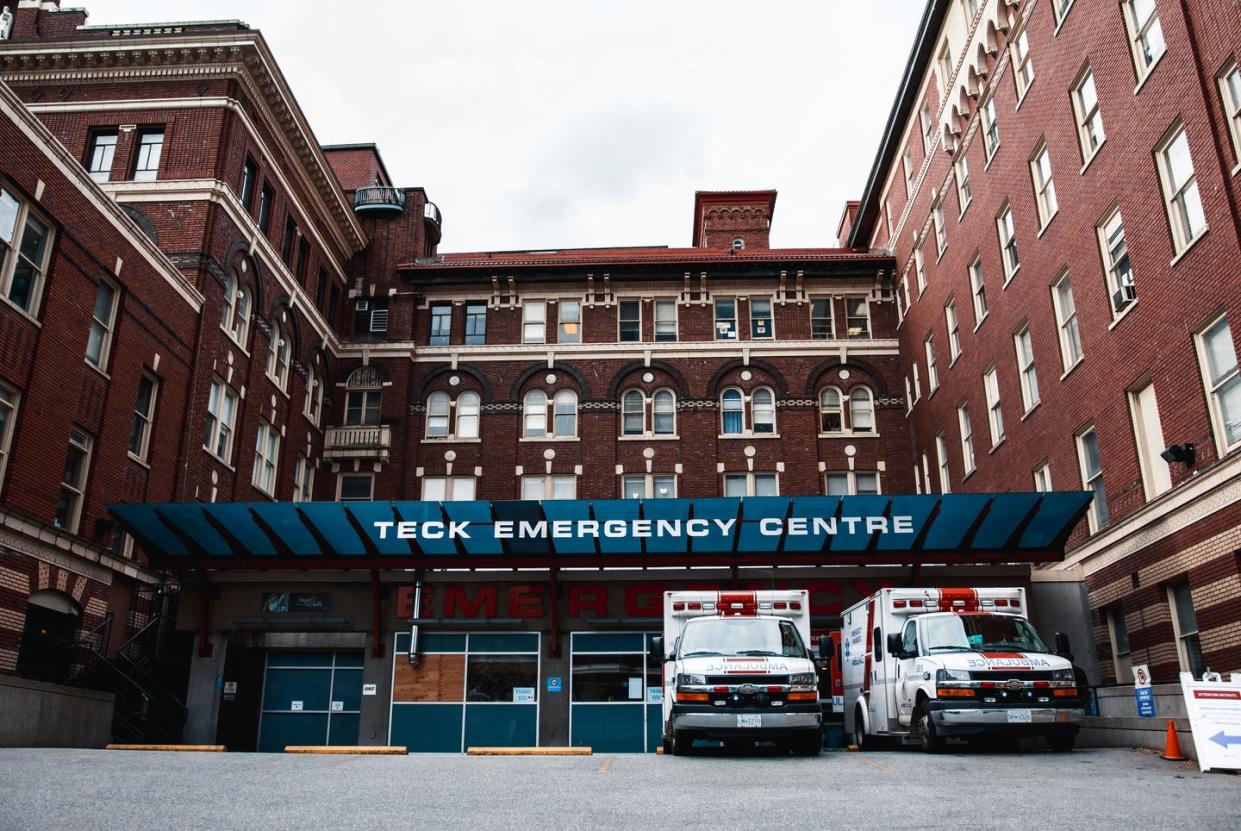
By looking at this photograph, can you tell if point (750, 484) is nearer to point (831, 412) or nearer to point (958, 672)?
point (831, 412)

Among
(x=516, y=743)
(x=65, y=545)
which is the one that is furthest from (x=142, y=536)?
(x=516, y=743)

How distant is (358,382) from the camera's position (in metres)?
41.6

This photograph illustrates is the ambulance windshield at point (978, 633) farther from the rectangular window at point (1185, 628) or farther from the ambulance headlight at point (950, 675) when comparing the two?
the rectangular window at point (1185, 628)

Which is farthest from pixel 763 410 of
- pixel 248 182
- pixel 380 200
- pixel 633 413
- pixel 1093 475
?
pixel 248 182

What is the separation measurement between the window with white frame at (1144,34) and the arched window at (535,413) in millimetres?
24845

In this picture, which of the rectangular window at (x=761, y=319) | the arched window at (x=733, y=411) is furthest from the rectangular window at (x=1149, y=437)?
the rectangular window at (x=761, y=319)

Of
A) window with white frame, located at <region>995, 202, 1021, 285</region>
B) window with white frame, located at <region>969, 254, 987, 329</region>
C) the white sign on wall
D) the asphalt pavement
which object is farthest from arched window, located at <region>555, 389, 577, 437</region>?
the white sign on wall

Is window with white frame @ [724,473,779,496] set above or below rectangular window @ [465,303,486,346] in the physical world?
below

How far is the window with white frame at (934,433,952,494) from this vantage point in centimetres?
3522

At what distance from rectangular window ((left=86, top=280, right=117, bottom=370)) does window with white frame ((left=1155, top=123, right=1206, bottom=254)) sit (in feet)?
78.7

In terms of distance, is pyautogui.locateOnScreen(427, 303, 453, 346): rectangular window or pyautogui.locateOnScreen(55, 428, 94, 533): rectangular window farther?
pyautogui.locateOnScreen(427, 303, 453, 346): rectangular window

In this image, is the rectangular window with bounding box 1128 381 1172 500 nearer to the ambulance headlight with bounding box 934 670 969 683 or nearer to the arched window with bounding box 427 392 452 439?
the ambulance headlight with bounding box 934 670 969 683

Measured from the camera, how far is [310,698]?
2605cm

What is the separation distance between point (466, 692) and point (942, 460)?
18520 millimetres
